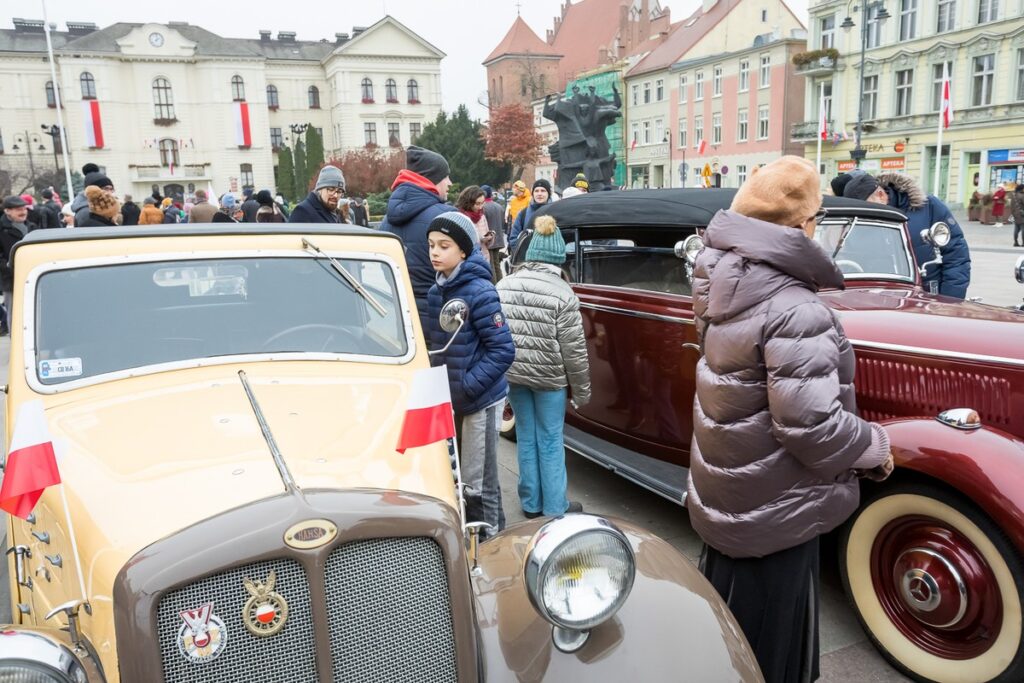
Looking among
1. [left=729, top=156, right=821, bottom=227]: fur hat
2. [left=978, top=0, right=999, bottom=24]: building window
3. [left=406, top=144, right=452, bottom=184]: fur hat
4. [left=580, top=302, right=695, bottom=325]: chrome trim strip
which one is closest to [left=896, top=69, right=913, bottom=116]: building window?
[left=978, top=0, right=999, bottom=24]: building window

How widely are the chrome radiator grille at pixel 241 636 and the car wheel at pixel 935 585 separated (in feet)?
7.88

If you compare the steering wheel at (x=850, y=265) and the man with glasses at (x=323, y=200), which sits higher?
the man with glasses at (x=323, y=200)

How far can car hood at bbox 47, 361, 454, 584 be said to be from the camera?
1.81 m

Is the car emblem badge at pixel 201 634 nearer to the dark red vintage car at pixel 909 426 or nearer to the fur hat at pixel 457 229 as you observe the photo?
the fur hat at pixel 457 229

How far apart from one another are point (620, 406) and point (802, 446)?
8.47ft

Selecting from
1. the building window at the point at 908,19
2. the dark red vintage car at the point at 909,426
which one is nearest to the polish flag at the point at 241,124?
the building window at the point at 908,19

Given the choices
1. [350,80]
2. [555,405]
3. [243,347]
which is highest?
[350,80]

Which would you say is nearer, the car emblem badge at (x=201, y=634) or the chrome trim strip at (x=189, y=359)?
the car emblem badge at (x=201, y=634)

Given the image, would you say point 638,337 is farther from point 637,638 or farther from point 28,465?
point 28,465

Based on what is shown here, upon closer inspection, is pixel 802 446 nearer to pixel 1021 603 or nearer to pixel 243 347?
pixel 1021 603

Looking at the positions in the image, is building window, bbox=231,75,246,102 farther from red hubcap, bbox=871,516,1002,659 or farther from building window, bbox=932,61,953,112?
red hubcap, bbox=871,516,1002,659

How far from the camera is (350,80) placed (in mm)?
62844

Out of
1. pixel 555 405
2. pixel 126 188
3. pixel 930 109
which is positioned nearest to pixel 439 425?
pixel 555 405

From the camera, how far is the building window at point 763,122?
44500mm
